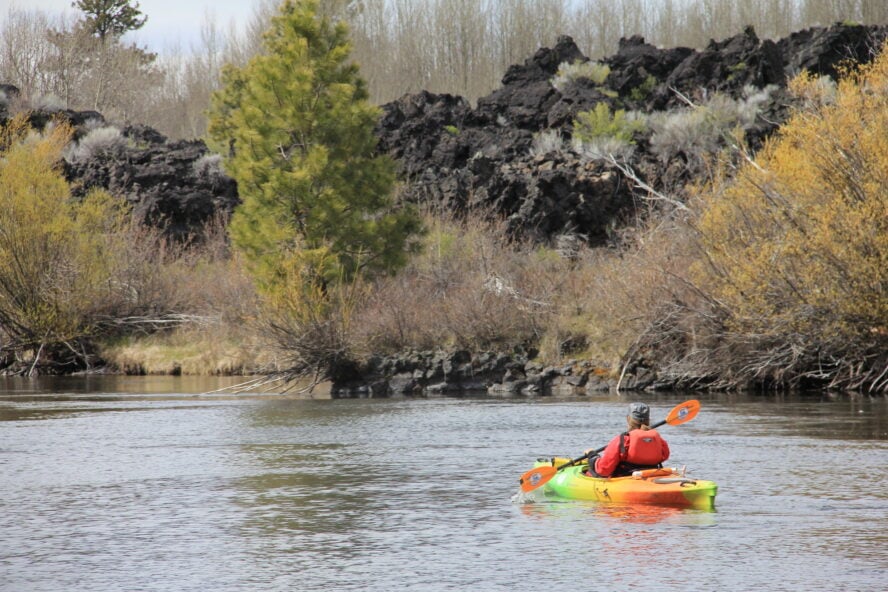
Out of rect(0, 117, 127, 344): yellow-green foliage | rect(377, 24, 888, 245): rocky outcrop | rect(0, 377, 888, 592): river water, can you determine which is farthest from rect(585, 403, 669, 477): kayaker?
rect(377, 24, 888, 245): rocky outcrop

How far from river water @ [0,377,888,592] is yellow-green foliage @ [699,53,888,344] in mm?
2582

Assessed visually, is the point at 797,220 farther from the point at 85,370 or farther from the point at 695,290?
the point at 85,370

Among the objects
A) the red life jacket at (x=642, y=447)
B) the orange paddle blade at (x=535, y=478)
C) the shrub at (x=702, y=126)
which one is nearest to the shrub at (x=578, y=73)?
the shrub at (x=702, y=126)

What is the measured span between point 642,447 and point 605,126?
137 feet

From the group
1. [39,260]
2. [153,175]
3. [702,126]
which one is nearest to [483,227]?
[702,126]

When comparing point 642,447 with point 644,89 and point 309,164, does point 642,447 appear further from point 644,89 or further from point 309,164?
point 644,89

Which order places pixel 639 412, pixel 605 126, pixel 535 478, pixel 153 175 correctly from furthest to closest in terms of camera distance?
pixel 153 175 → pixel 605 126 → pixel 535 478 → pixel 639 412

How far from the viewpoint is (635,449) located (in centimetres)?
1421

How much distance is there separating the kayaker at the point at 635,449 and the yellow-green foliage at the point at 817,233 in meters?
12.7

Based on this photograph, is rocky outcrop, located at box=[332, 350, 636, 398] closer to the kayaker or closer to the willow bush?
the willow bush

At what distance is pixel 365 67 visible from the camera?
7338 cm

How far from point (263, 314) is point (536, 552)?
68.4 ft

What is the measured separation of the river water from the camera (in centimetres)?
1092

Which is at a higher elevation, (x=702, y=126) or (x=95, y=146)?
(x=95, y=146)
